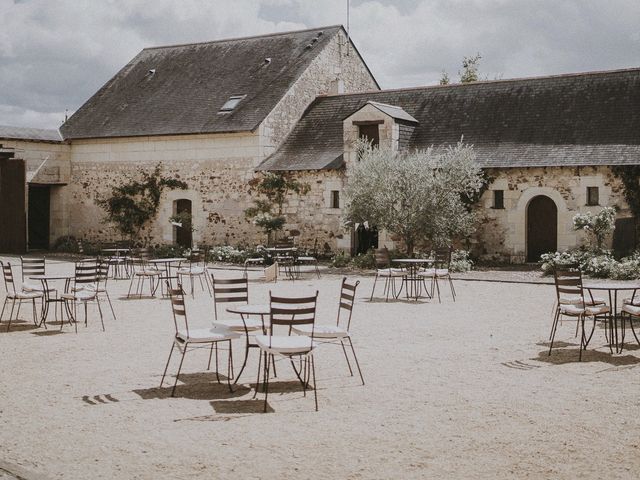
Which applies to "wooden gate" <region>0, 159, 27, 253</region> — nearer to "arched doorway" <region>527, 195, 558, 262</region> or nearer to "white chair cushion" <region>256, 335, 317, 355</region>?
"arched doorway" <region>527, 195, 558, 262</region>

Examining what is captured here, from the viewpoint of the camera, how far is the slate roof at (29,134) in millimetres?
26672

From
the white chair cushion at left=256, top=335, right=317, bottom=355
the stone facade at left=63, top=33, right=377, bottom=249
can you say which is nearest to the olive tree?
the stone facade at left=63, top=33, right=377, bottom=249

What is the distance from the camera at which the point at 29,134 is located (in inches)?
1082

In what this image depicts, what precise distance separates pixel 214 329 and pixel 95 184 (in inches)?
858

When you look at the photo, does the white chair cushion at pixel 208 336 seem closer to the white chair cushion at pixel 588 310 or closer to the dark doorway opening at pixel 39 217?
the white chair cushion at pixel 588 310

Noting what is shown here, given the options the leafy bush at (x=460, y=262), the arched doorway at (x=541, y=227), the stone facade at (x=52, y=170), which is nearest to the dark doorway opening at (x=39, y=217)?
the stone facade at (x=52, y=170)

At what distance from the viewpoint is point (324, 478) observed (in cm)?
496

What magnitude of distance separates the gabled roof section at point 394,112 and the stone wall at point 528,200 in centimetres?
313

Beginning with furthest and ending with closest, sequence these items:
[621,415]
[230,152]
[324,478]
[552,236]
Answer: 1. [230,152]
2. [552,236]
3. [621,415]
4. [324,478]

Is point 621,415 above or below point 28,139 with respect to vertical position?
below

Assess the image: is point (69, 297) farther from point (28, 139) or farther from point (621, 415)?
point (28, 139)

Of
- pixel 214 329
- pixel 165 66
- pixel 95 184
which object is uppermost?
pixel 165 66

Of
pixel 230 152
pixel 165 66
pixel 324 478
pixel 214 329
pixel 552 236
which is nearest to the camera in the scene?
pixel 324 478

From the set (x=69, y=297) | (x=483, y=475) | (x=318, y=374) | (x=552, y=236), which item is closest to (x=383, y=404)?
(x=318, y=374)
